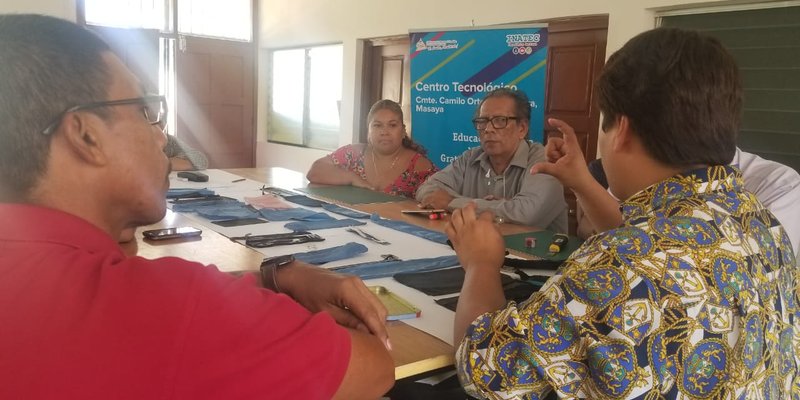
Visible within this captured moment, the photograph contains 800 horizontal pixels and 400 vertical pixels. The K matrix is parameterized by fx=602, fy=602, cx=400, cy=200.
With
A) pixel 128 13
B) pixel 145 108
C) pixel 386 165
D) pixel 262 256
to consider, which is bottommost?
pixel 262 256

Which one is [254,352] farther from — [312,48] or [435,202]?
[312,48]

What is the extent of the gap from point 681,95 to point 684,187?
16cm

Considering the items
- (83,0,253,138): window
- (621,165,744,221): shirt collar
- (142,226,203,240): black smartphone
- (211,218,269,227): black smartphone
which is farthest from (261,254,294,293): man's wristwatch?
(83,0,253,138): window

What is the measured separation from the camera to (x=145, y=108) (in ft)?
2.74

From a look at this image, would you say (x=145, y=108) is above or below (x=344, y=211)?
above

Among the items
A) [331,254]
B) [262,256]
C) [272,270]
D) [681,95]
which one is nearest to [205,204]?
[262,256]

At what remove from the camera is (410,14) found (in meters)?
5.82

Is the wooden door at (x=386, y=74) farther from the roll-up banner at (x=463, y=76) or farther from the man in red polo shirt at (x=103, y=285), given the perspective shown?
the man in red polo shirt at (x=103, y=285)

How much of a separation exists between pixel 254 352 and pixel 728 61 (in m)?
0.92

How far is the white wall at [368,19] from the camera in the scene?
4.09m

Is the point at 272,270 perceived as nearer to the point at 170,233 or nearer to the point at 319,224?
the point at 170,233

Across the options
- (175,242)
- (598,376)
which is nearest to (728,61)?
(598,376)

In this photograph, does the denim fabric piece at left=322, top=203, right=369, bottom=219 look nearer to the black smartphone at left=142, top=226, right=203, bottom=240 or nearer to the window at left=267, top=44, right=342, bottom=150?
the black smartphone at left=142, top=226, right=203, bottom=240

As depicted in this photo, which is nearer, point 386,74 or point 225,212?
point 225,212
